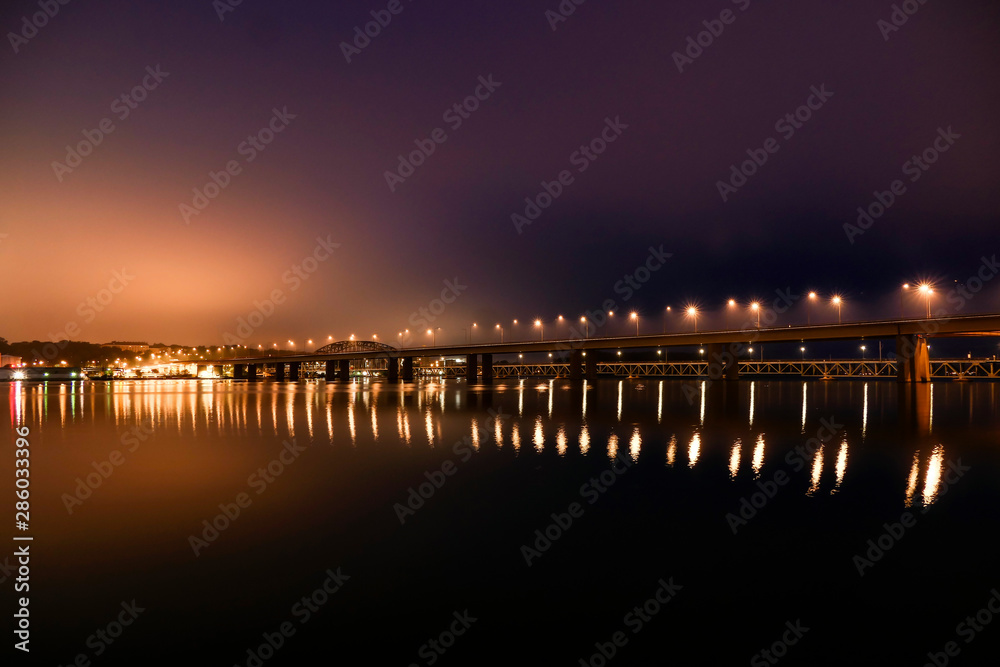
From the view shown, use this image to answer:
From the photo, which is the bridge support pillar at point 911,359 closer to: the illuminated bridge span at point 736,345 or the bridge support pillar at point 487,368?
the illuminated bridge span at point 736,345

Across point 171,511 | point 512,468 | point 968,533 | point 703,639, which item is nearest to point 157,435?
point 171,511

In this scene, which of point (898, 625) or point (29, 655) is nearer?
point (29, 655)

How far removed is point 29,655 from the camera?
5.61 meters

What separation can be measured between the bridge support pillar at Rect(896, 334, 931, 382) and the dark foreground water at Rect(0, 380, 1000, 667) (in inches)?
2345

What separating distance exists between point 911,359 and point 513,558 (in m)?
75.7

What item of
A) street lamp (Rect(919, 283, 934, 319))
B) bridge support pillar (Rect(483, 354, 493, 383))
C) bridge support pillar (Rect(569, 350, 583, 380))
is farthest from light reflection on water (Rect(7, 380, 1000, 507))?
bridge support pillar (Rect(483, 354, 493, 383))

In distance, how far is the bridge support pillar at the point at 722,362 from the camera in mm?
85750

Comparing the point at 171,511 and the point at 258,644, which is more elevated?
the point at 171,511

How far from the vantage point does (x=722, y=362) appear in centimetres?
8744

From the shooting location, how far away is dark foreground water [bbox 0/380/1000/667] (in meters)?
5.84

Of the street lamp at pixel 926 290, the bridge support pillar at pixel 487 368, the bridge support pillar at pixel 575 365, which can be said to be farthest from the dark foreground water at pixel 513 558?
the bridge support pillar at pixel 487 368

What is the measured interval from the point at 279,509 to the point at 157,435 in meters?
15.1

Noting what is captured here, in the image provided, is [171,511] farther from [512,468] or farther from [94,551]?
[512,468]

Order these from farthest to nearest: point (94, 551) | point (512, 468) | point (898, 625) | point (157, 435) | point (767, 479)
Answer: point (157, 435)
point (512, 468)
point (767, 479)
point (94, 551)
point (898, 625)
